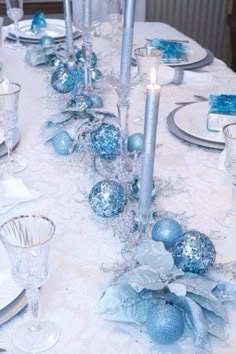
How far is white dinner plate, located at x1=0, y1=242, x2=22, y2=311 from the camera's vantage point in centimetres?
63

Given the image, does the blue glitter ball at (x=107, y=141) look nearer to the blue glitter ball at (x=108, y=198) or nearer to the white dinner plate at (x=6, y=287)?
the blue glitter ball at (x=108, y=198)

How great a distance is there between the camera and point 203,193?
36.0 inches

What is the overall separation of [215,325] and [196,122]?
639 millimetres

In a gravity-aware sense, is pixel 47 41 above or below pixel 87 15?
below

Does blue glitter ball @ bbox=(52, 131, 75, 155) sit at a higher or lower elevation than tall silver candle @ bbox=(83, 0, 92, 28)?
lower

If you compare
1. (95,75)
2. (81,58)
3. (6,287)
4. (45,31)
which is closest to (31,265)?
(6,287)

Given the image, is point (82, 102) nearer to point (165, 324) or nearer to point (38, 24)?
point (165, 324)

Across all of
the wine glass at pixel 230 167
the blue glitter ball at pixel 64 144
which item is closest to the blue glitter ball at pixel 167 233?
the wine glass at pixel 230 167

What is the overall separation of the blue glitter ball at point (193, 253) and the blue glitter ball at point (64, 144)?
0.40 m

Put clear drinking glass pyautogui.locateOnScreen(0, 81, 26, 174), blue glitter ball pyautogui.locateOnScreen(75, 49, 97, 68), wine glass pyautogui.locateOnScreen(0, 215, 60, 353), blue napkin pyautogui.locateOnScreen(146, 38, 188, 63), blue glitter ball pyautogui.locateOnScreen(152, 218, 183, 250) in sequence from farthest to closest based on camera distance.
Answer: blue napkin pyautogui.locateOnScreen(146, 38, 188, 63), blue glitter ball pyautogui.locateOnScreen(75, 49, 97, 68), clear drinking glass pyautogui.locateOnScreen(0, 81, 26, 174), blue glitter ball pyautogui.locateOnScreen(152, 218, 183, 250), wine glass pyautogui.locateOnScreen(0, 215, 60, 353)

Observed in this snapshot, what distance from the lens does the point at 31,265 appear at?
1.89ft

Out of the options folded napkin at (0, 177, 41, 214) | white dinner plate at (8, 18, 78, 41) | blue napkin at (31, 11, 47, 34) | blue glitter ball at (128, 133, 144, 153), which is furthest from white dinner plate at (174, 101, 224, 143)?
blue napkin at (31, 11, 47, 34)

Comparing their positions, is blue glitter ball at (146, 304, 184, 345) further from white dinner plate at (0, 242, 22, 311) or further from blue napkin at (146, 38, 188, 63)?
blue napkin at (146, 38, 188, 63)

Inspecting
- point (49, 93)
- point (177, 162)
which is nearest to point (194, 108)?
point (177, 162)
